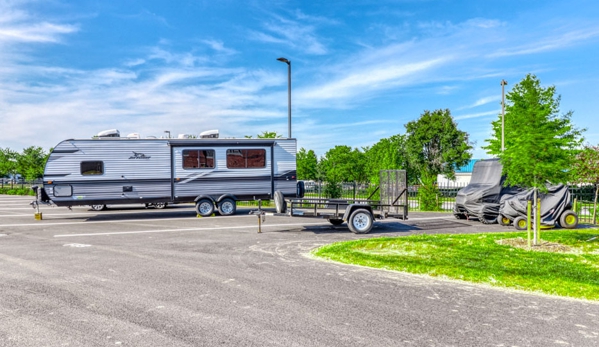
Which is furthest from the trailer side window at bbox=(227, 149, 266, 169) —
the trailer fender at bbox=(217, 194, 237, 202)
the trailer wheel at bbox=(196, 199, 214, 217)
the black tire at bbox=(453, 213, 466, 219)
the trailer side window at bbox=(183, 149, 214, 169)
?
the black tire at bbox=(453, 213, 466, 219)

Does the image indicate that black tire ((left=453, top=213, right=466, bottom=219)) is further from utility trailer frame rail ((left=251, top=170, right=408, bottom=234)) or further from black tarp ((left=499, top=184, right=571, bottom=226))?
utility trailer frame rail ((left=251, top=170, right=408, bottom=234))

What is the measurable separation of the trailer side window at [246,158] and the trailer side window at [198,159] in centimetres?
81

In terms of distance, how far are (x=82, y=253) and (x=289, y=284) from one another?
5926mm

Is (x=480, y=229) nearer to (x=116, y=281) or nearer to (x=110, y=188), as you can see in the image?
(x=116, y=281)

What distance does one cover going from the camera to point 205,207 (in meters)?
18.2

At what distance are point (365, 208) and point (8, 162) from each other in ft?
188

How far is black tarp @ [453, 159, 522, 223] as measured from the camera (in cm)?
1486

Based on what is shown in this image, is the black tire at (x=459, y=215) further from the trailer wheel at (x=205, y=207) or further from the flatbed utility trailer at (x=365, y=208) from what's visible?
the trailer wheel at (x=205, y=207)

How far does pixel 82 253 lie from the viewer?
384 inches

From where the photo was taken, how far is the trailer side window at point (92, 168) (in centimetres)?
1705

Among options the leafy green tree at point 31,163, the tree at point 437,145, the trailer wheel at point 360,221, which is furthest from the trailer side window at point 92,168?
the tree at point 437,145

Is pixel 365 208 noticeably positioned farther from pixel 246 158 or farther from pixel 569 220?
pixel 246 158

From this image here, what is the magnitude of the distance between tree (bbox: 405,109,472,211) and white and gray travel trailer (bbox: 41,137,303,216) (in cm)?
3538

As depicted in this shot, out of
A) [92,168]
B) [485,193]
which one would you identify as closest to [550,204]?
[485,193]
